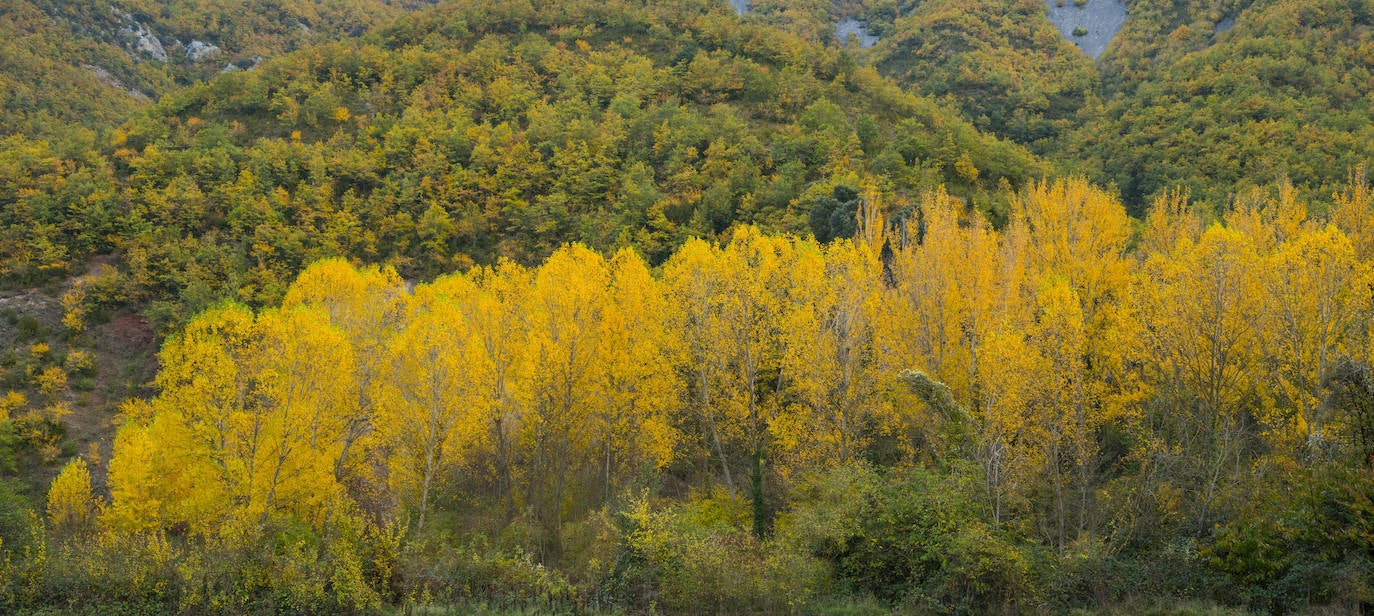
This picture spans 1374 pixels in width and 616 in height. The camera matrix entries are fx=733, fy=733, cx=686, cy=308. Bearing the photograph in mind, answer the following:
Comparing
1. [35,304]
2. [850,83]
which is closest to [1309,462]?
[850,83]

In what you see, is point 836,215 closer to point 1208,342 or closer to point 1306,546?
point 1208,342

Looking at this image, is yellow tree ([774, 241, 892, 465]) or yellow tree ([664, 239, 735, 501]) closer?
yellow tree ([774, 241, 892, 465])

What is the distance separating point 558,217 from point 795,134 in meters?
17.9

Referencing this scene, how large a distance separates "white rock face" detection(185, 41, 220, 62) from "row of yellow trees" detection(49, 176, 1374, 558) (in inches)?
4031

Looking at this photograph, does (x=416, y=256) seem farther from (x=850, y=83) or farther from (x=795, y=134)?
(x=850, y=83)

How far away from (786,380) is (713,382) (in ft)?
12.0

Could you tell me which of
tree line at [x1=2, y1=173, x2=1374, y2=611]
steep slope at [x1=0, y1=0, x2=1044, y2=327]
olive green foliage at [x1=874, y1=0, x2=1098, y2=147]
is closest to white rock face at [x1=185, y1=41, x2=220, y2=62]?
steep slope at [x1=0, y1=0, x2=1044, y2=327]

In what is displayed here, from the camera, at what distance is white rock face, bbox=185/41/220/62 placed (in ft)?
356

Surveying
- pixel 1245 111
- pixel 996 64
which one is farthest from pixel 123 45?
pixel 1245 111

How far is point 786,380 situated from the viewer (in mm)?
26875

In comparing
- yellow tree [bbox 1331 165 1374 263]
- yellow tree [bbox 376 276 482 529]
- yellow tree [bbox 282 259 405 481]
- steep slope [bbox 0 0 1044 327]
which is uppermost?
steep slope [bbox 0 0 1044 327]

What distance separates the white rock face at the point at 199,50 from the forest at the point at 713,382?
212 feet

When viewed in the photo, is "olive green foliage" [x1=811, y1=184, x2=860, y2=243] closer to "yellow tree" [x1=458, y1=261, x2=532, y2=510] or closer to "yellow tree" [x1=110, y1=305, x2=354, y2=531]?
"yellow tree" [x1=458, y1=261, x2=532, y2=510]

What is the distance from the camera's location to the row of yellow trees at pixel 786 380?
61.5 ft
